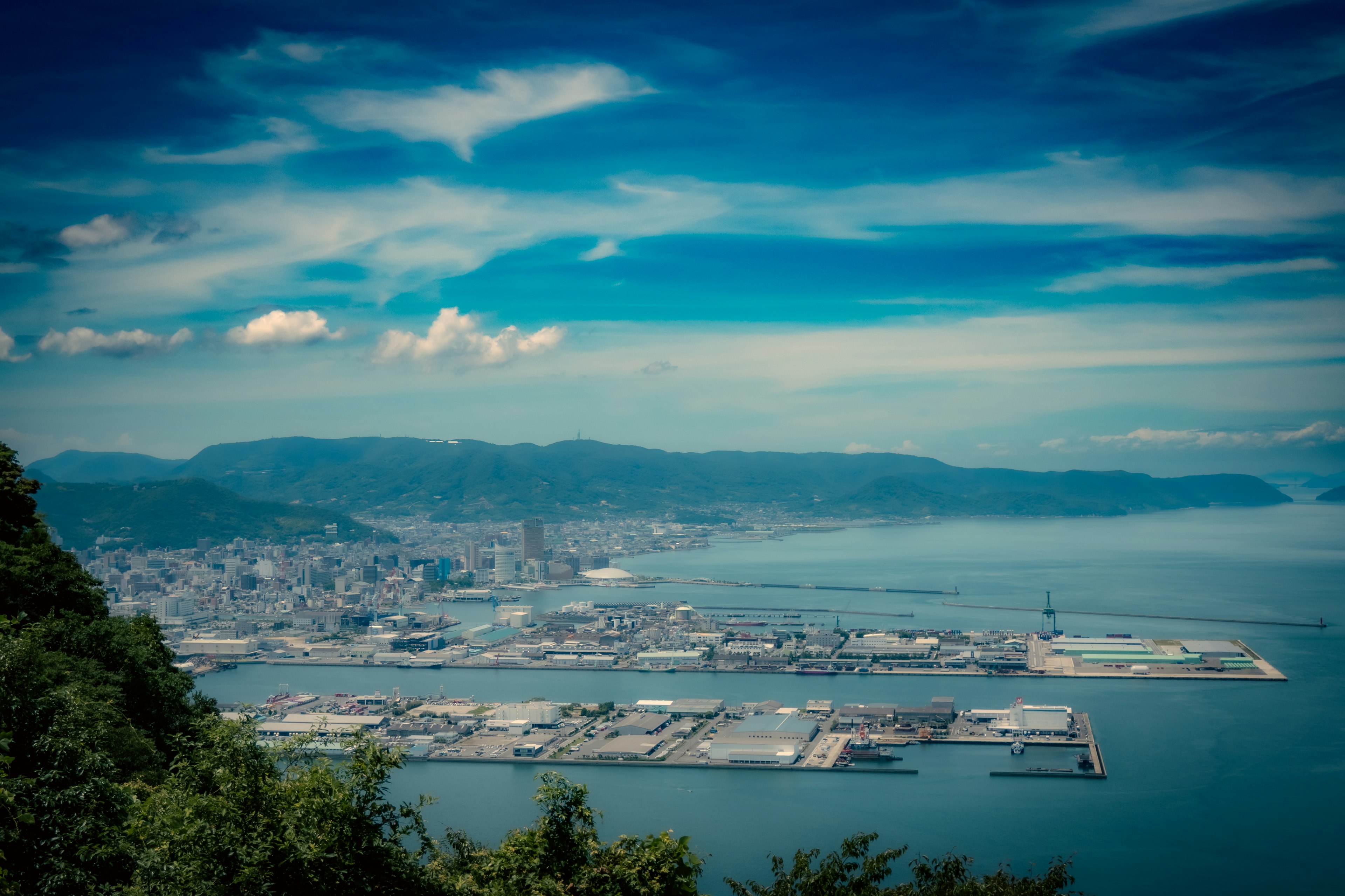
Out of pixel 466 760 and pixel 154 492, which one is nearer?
pixel 466 760

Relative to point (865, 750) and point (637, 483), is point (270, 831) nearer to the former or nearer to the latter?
point (865, 750)

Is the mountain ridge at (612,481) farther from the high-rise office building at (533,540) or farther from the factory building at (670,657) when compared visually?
the factory building at (670,657)

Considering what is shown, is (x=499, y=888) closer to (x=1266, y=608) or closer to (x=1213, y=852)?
(x=1213, y=852)

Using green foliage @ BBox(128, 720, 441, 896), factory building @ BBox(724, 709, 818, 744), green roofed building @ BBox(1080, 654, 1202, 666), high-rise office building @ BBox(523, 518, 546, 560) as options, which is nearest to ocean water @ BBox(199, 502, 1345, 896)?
factory building @ BBox(724, 709, 818, 744)

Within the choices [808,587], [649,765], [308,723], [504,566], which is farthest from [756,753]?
[504,566]

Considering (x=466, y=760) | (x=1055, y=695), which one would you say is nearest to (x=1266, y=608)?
(x=1055, y=695)

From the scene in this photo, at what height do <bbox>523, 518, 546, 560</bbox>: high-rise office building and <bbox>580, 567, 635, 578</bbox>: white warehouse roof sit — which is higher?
<bbox>523, 518, 546, 560</bbox>: high-rise office building

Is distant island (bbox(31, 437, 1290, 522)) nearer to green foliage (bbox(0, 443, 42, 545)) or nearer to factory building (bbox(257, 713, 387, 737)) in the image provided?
factory building (bbox(257, 713, 387, 737))
